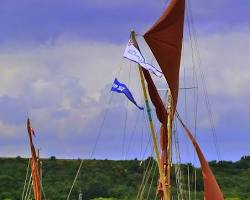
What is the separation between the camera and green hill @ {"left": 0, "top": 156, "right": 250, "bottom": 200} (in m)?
120

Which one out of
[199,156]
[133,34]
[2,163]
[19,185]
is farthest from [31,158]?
[2,163]

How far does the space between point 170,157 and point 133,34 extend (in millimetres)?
6860

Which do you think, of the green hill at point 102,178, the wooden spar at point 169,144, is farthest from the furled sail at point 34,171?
the green hill at point 102,178

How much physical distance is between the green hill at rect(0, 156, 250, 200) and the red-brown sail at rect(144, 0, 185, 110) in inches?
2430

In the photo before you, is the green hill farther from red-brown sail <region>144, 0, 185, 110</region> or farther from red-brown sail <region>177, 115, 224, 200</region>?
red-brown sail <region>144, 0, 185, 110</region>

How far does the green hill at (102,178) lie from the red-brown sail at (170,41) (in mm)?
61717

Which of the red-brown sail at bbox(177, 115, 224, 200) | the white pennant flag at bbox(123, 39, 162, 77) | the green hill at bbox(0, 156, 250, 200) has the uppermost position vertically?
the green hill at bbox(0, 156, 250, 200)

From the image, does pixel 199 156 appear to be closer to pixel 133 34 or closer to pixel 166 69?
pixel 166 69

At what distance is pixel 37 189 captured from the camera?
227 feet

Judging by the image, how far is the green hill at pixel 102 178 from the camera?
120 m

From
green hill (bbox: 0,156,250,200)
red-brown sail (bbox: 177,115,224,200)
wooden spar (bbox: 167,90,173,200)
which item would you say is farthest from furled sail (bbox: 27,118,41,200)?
green hill (bbox: 0,156,250,200)

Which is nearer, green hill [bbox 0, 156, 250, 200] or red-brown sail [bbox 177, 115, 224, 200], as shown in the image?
red-brown sail [bbox 177, 115, 224, 200]

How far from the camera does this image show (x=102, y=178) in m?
136

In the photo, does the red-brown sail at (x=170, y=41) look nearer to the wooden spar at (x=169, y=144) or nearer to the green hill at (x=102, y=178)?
the wooden spar at (x=169, y=144)
